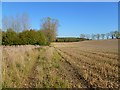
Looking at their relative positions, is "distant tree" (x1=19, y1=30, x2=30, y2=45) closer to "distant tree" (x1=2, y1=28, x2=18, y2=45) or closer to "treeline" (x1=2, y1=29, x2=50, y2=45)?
"treeline" (x1=2, y1=29, x2=50, y2=45)

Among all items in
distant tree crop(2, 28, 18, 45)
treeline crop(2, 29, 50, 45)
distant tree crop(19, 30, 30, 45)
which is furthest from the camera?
distant tree crop(19, 30, 30, 45)

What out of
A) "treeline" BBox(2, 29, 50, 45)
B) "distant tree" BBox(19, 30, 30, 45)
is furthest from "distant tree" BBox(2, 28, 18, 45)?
"distant tree" BBox(19, 30, 30, 45)

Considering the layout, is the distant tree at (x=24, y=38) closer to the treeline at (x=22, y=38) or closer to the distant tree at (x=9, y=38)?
the treeline at (x=22, y=38)

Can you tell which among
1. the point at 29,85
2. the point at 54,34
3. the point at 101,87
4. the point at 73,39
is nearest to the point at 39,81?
the point at 29,85

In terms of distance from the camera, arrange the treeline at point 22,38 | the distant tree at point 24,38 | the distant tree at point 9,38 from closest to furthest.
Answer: the distant tree at point 9,38 → the treeline at point 22,38 → the distant tree at point 24,38

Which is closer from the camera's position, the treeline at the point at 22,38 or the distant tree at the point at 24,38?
the treeline at the point at 22,38

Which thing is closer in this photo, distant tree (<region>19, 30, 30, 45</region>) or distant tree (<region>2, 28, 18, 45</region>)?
distant tree (<region>2, 28, 18, 45</region>)

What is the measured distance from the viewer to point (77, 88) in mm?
8156

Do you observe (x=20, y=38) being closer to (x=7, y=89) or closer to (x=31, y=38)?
(x=31, y=38)

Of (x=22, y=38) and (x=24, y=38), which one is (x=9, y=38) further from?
(x=24, y=38)

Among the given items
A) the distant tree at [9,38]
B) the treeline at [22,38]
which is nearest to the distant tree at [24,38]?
the treeline at [22,38]

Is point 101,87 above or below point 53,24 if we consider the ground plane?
below

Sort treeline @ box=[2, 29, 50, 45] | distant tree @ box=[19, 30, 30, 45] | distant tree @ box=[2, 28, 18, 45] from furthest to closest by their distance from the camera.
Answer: distant tree @ box=[19, 30, 30, 45], treeline @ box=[2, 29, 50, 45], distant tree @ box=[2, 28, 18, 45]

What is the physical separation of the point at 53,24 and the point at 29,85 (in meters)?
74.5
